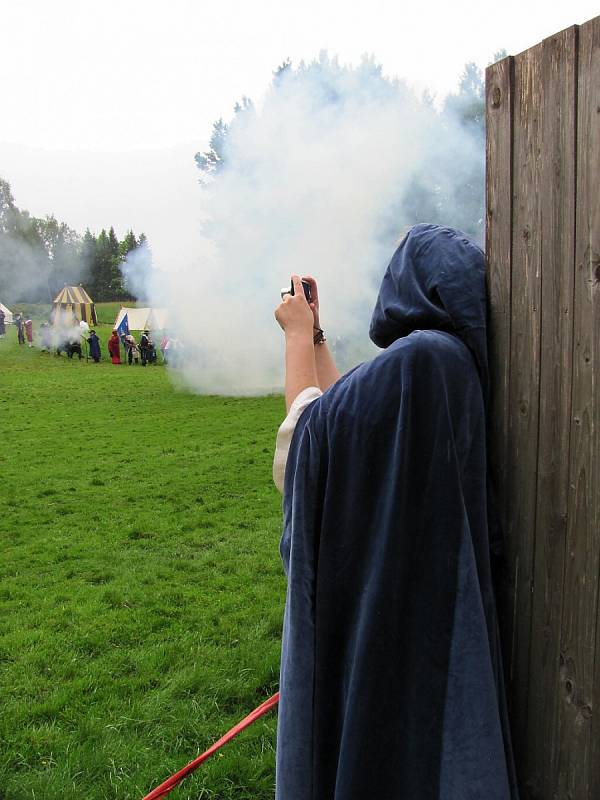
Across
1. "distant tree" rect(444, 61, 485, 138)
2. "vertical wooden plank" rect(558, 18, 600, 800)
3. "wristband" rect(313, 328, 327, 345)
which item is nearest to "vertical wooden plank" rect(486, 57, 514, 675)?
"vertical wooden plank" rect(558, 18, 600, 800)

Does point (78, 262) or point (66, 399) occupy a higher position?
point (78, 262)

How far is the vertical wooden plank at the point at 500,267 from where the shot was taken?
54.8 inches

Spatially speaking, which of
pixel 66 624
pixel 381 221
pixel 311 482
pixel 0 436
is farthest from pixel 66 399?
pixel 311 482

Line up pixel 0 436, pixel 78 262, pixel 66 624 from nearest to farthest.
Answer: pixel 66 624, pixel 0 436, pixel 78 262

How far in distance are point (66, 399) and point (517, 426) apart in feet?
51.8

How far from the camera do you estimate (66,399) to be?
16.1 m

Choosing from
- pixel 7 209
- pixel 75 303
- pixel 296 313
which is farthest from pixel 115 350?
pixel 7 209

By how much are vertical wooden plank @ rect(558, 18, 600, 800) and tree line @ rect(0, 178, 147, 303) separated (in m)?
41.3

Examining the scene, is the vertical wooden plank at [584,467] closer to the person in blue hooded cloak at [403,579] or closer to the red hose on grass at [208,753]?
the person in blue hooded cloak at [403,579]

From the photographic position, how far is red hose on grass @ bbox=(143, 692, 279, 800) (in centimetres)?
255

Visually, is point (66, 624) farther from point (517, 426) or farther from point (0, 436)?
point (0, 436)

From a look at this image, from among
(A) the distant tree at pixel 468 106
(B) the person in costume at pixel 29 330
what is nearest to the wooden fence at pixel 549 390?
(A) the distant tree at pixel 468 106

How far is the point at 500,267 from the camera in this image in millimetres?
1424

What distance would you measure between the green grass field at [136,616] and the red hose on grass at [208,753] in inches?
2.3
